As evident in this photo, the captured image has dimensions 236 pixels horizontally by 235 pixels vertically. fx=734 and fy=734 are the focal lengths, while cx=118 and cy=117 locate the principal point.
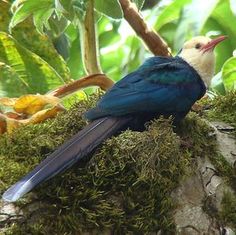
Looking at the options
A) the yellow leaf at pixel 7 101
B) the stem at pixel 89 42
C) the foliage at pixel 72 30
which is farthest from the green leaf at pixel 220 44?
the yellow leaf at pixel 7 101

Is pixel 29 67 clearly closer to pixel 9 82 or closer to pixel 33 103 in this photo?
pixel 9 82

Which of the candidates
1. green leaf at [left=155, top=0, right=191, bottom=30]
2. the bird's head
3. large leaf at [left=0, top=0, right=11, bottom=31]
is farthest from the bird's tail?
large leaf at [left=0, top=0, right=11, bottom=31]

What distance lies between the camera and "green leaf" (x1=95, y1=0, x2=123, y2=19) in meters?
2.82

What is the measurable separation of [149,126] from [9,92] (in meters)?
0.72

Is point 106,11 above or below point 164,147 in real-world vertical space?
above

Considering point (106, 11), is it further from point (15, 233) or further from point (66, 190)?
point (15, 233)

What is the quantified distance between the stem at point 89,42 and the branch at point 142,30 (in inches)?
7.7

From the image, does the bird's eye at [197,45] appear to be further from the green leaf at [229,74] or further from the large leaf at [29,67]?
the large leaf at [29,67]

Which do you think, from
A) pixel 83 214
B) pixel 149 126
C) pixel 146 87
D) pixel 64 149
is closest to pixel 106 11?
pixel 146 87

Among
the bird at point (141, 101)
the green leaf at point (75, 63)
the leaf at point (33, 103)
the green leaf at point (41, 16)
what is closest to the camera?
the bird at point (141, 101)

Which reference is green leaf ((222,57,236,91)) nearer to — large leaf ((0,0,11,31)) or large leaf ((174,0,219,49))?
large leaf ((174,0,219,49))

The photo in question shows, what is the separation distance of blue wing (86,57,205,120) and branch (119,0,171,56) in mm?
367

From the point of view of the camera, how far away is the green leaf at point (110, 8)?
282cm

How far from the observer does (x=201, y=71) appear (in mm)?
3021
